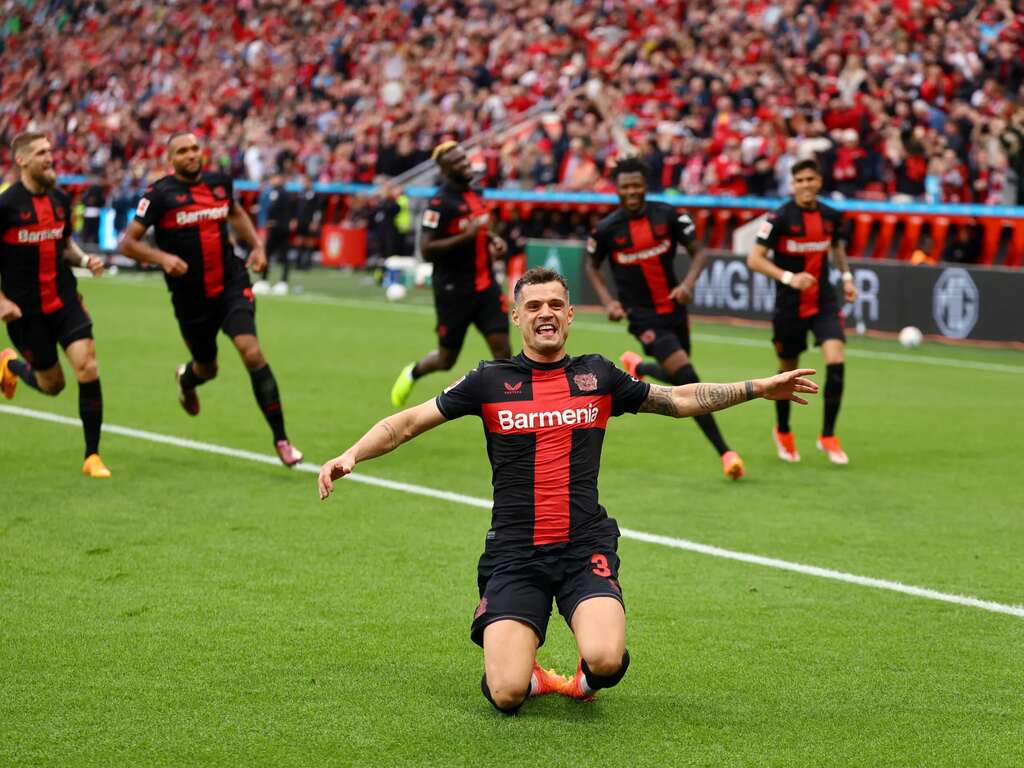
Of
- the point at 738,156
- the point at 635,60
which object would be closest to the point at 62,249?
the point at 738,156

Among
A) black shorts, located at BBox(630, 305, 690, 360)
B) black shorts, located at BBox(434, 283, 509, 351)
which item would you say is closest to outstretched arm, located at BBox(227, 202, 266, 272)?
black shorts, located at BBox(434, 283, 509, 351)

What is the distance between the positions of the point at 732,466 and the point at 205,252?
3.82 meters

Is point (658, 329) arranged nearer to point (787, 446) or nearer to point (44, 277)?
point (787, 446)

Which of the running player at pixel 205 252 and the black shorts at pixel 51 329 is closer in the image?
the black shorts at pixel 51 329

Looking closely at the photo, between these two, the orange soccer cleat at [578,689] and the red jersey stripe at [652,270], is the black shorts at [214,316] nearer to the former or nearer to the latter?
the red jersey stripe at [652,270]

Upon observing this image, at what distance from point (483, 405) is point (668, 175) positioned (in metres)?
20.6

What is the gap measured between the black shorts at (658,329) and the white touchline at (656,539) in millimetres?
2131

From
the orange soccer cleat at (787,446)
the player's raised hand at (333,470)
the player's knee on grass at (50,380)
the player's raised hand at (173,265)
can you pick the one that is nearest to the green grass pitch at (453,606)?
the orange soccer cleat at (787,446)

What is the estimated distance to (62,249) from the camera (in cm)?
1016

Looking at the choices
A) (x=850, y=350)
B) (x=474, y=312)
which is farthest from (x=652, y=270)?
(x=850, y=350)

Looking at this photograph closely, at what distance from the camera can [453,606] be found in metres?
6.96

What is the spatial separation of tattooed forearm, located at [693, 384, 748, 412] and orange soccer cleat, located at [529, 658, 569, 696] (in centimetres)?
115

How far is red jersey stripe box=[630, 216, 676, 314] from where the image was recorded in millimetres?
11062

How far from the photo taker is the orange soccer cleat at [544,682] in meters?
5.65
